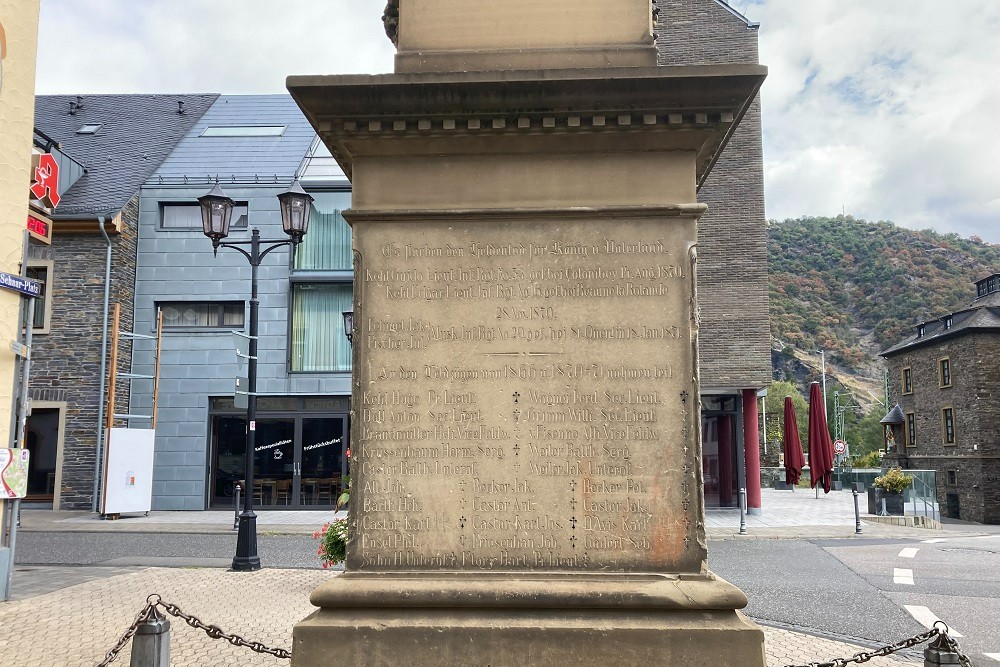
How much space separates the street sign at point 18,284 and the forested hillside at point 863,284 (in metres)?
134

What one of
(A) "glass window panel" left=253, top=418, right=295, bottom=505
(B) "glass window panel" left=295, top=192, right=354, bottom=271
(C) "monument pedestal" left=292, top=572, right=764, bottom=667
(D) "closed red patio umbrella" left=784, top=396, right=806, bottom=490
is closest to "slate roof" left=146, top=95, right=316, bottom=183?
(B) "glass window panel" left=295, top=192, right=354, bottom=271

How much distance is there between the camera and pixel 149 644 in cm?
422

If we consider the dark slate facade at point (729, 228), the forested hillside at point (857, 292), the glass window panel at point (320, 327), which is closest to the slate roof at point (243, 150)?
the glass window panel at point (320, 327)

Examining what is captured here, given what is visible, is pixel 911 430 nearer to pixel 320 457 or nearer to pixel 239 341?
pixel 320 457

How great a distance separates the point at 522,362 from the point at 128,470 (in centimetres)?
2060

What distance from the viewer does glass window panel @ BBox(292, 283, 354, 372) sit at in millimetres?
25891

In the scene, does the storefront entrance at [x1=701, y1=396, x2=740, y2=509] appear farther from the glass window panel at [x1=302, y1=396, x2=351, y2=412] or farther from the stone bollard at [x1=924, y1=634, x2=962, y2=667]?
the stone bollard at [x1=924, y1=634, x2=962, y2=667]

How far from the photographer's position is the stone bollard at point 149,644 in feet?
13.8

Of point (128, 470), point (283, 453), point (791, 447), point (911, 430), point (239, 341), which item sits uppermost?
point (239, 341)

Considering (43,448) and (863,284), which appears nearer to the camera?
(43,448)

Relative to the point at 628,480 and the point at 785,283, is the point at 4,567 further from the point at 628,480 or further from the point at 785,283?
the point at 785,283

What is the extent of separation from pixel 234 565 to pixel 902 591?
34.4 ft

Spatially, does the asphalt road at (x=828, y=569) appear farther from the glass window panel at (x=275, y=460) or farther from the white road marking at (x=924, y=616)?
the glass window panel at (x=275, y=460)

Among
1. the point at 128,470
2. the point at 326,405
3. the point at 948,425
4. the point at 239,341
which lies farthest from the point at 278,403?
the point at 948,425
